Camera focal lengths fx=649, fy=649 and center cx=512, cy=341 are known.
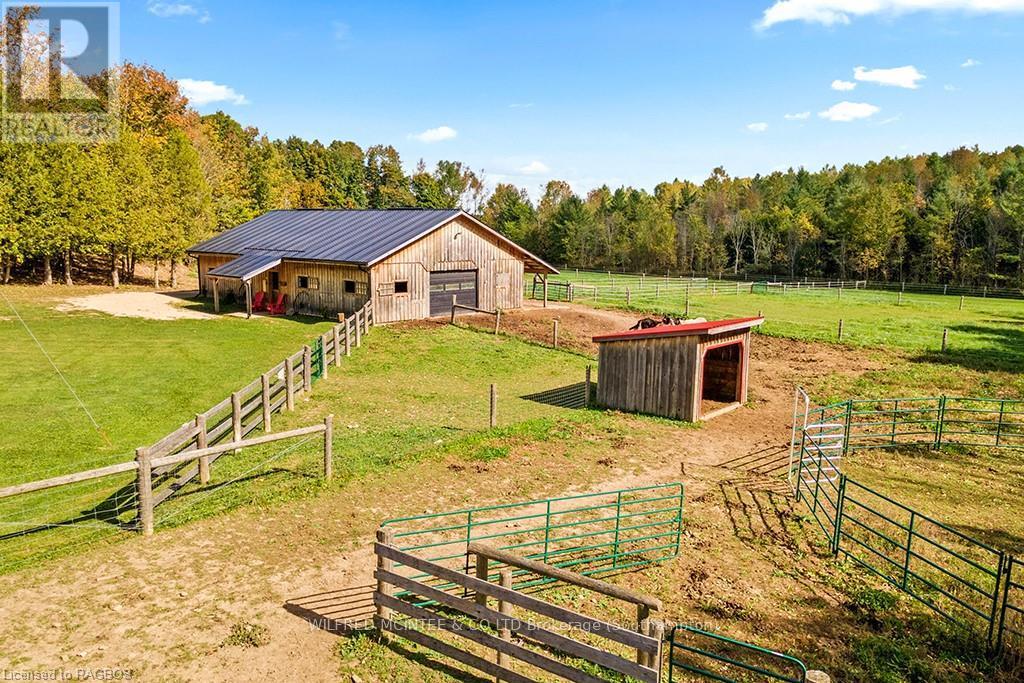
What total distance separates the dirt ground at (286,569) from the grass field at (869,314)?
1816cm

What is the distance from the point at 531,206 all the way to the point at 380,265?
84.8 metres

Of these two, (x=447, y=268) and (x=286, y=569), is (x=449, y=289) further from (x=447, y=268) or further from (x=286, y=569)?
(x=286, y=569)

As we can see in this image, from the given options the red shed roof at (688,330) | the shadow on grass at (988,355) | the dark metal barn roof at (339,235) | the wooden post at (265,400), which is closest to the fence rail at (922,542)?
the red shed roof at (688,330)

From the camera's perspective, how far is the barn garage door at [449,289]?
3481 centimetres

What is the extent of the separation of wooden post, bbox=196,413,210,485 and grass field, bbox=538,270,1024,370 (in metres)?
28.3

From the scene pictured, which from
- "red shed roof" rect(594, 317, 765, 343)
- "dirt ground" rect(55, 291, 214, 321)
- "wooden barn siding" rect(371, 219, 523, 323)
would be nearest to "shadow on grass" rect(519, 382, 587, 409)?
"red shed roof" rect(594, 317, 765, 343)

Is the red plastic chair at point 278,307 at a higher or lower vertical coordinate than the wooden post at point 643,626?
higher

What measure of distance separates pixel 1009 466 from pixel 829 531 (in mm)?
8031

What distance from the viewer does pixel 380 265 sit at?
31.9 metres

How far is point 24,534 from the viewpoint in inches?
432

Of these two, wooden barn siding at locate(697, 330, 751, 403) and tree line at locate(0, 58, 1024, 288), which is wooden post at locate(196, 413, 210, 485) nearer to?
wooden barn siding at locate(697, 330, 751, 403)

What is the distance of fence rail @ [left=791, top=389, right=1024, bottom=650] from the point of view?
9.04 m

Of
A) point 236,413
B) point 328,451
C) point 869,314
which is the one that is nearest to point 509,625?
point 328,451

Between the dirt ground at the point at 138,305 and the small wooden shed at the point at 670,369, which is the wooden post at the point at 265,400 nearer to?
the small wooden shed at the point at 670,369
